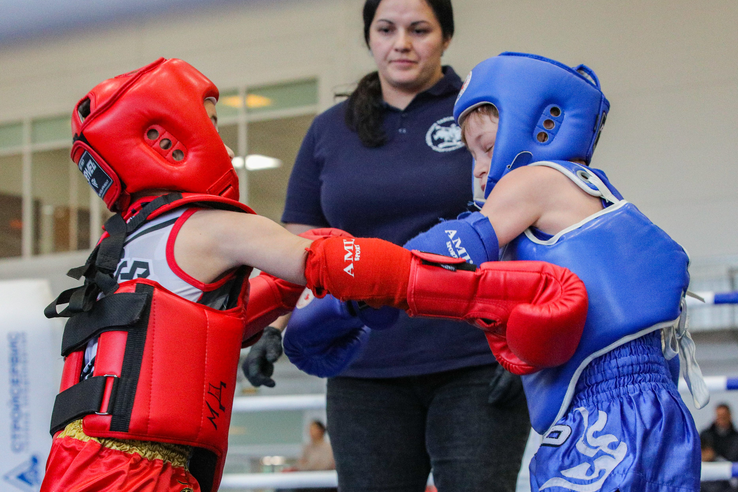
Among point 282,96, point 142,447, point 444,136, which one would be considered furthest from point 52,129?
point 142,447

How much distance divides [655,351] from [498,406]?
1.34 ft

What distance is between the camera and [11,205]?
8.66 metres

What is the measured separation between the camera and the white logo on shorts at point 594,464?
1.14 metres

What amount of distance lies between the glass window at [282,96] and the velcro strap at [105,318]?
6161mm

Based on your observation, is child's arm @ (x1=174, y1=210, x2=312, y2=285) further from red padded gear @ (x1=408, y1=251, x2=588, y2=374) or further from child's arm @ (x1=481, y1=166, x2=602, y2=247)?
child's arm @ (x1=481, y1=166, x2=602, y2=247)

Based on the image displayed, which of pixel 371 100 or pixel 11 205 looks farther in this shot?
pixel 11 205

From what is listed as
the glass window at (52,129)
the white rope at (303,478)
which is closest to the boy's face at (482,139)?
the white rope at (303,478)

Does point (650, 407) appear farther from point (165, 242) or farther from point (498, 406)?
point (165, 242)

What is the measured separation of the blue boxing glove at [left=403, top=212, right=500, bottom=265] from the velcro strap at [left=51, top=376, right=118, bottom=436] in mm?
627

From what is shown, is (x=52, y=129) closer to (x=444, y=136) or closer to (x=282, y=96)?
(x=282, y=96)

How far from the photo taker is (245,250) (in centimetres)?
132

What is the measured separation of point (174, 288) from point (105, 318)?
0.43ft

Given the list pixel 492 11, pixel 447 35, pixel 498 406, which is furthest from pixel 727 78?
pixel 498 406

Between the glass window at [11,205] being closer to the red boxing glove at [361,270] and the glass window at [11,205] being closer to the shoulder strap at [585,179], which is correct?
the red boxing glove at [361,270]
